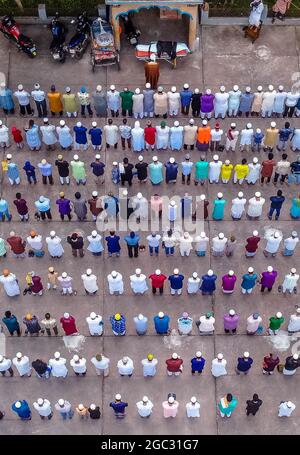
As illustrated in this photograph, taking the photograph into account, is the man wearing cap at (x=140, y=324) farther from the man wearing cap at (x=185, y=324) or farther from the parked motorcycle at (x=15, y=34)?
the parked motorcycle at (x=15, y=34)

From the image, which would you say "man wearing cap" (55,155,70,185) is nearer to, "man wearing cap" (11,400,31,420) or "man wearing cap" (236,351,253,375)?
"man wearing cap" (11,400,31,420)

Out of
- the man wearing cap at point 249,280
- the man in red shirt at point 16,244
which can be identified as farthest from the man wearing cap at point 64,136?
the man wearing cap at point 249,280

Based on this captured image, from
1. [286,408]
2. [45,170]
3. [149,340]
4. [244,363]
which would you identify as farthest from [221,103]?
[286,408]

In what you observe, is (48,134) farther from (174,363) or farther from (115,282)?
(174,363)

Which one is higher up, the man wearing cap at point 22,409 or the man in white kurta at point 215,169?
the man in white kurta at point 215,169

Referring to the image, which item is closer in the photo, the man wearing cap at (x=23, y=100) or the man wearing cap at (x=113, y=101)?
the man wearing cap at (x=113, y=101)

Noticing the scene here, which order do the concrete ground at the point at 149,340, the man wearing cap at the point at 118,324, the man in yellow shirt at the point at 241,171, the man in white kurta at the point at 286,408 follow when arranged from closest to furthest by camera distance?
the man in white kurta at the point at 286,408 → the concrete ground at the point at 149,340 → the man wearing cap at the point at 118,324 → the man in yellow shirt at the point at 241,171

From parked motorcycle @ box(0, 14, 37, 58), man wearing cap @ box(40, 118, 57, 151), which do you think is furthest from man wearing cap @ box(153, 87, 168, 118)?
parked motorcycle @ box(0, 14, 37, 58)

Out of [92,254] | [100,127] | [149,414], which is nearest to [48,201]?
[92,254]
